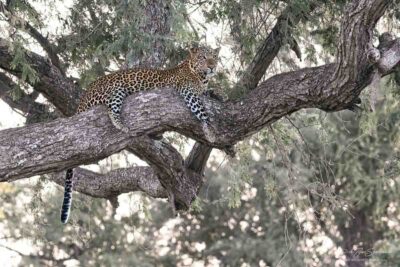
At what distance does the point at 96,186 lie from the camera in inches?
319

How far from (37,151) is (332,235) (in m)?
13.4

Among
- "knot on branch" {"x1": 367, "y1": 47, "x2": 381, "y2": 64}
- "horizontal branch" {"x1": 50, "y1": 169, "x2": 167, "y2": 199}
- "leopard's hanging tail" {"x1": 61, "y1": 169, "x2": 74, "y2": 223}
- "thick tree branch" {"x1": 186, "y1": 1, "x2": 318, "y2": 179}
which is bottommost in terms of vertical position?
"leopard's hanging tail" {"x1": 61, "y1": 169, "x2": 74, "y2": 223}

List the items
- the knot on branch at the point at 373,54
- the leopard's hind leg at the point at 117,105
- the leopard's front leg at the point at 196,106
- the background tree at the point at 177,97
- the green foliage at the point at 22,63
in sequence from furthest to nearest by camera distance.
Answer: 1. the green foliage at the point at 22,63
2. the leopard's front leg at the point at 196,106
3. the leopard's hind leg at the point at 117,105
4. the background tree at the point at 177,97
5. the knot on branch at the point at 373,54

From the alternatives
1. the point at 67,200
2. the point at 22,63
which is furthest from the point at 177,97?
A: the point at 67,200

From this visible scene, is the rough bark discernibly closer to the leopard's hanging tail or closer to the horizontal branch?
the leopard's hanging tail

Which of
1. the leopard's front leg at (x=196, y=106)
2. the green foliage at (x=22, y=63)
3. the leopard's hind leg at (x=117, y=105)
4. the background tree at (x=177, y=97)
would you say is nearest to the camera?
the background tree at (x=177, y=97)

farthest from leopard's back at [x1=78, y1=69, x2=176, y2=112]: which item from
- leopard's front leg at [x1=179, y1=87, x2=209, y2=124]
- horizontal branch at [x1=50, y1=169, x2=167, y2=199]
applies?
horizontal branch at [x1=50, y1=169, x2=167, y2=199]

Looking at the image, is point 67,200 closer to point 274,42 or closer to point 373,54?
point 274,42

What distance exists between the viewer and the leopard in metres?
6.16

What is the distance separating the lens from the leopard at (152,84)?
616 centimetres

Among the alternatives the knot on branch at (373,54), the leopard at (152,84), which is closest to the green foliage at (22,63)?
the leopard at (152,84)

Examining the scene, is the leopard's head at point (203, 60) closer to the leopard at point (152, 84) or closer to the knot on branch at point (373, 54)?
the leopard at point (152, 84)

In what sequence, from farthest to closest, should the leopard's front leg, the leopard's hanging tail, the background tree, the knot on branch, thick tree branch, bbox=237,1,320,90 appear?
thick tree branch, bbox=237,1,320,90 < the leopard's hanging tail < the leopard's front leg < the background tree < the knot on branch

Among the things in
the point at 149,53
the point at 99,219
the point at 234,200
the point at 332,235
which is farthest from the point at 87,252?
the point at 149,53
